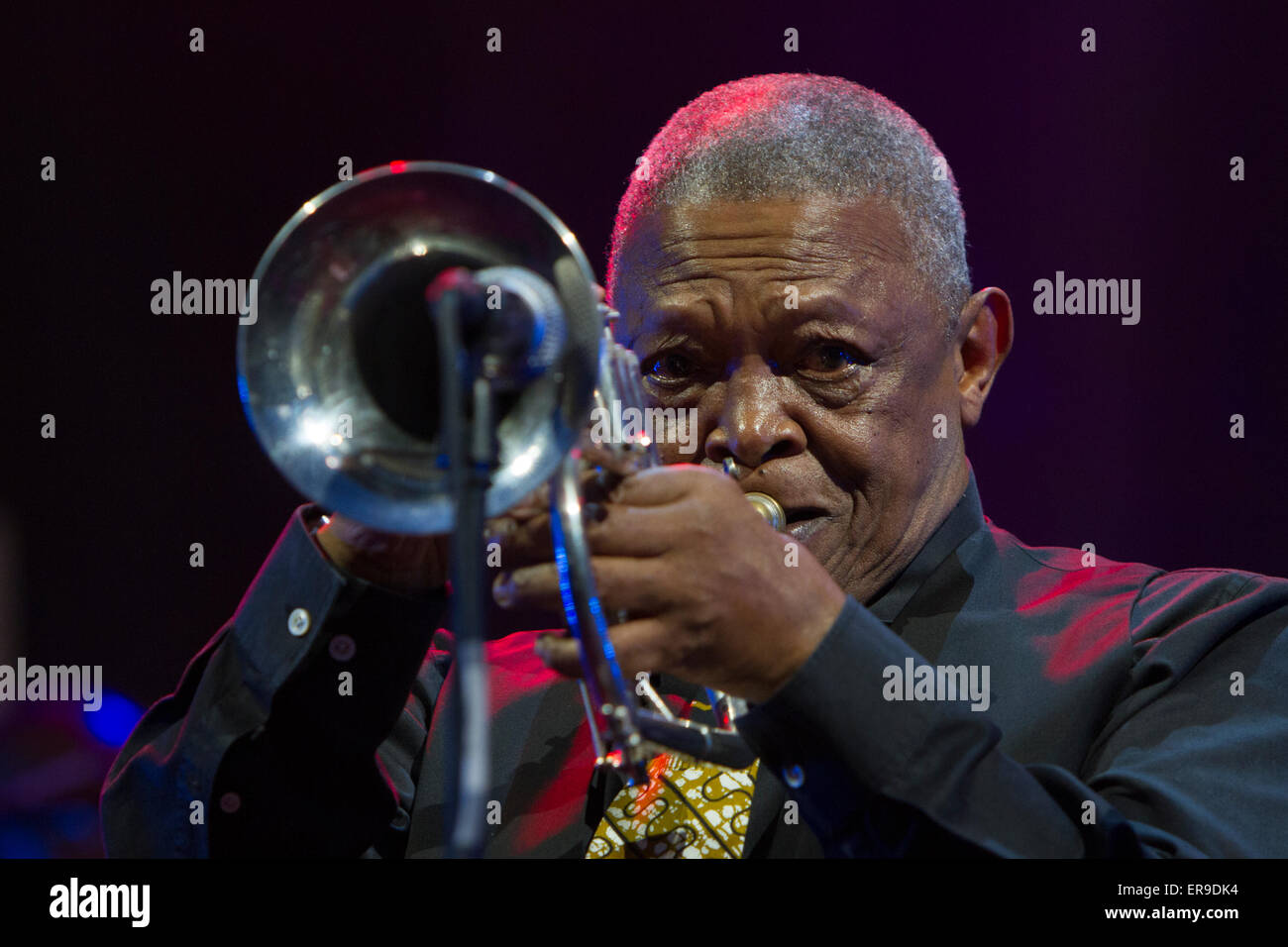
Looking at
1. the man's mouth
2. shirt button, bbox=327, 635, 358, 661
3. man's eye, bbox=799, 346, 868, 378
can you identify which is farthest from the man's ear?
shirt button, bbox=327, 635, 358, 661

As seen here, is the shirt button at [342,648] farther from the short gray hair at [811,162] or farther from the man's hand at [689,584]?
the short gray hair at [811,162]

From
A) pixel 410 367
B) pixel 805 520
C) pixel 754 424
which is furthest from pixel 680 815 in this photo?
pixel 410 367

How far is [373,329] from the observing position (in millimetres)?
1589

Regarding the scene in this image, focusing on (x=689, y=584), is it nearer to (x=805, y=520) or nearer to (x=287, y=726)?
(x=287, y=726)

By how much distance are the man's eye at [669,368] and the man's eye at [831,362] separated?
224 mm

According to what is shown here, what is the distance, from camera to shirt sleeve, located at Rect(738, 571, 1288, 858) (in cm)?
164

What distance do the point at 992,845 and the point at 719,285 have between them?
1.23m

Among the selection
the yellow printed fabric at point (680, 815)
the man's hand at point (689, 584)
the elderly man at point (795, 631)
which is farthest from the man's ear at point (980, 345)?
the man's hand at point (689, 584)

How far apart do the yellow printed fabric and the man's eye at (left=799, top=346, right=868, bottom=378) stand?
75 centimetres

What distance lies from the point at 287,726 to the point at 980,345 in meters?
1.66

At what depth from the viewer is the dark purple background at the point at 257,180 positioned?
11.3ft

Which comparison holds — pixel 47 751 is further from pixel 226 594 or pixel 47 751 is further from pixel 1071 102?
pixel 1071 102

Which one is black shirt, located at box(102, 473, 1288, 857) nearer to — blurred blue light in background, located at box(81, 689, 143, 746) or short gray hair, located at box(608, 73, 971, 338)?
short gray hair, located at box(608, 73, 971, 338)

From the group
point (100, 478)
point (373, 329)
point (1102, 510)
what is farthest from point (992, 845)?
point (100, 478)
